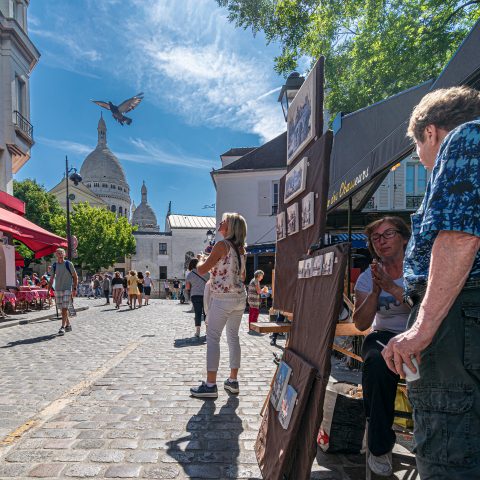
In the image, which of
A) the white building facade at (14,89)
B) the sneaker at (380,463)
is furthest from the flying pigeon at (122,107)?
the sneaker at (380,463)

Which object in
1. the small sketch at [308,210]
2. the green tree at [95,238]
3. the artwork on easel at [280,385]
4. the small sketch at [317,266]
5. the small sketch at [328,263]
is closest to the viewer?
the small sketch at [328,263]

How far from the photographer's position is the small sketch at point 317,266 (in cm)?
226

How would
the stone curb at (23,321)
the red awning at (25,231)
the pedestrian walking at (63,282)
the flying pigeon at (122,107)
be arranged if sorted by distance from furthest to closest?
the flying pigeon at (122,107)
the red awning at (25,231)
the stone curb at (23,321)
the pedestrian walking at (63,282)

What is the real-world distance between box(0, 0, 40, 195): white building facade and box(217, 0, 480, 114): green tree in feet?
42.7

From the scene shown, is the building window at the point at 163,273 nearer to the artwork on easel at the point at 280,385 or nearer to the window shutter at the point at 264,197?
the window shutter at the point at 264,197

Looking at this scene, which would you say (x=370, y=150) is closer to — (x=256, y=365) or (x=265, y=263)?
(x=256, y=365)

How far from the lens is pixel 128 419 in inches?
136

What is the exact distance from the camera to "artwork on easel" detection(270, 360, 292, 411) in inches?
93.4

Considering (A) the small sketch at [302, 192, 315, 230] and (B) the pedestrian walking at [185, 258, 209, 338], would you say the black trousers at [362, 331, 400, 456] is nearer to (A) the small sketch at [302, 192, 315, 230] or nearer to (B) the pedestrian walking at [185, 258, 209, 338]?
(A) the small sketch at [302, 192, 315, 230]

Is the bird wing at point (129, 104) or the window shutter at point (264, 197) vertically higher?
the bird wing at point (129, 104)

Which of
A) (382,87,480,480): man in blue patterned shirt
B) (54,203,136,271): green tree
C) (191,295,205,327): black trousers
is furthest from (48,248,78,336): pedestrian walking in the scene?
(54,203,136,271): green tree

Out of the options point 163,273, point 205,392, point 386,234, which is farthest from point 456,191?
point 163,273

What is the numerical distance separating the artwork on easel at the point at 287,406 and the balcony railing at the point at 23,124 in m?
21.7

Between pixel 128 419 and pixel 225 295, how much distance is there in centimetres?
143
